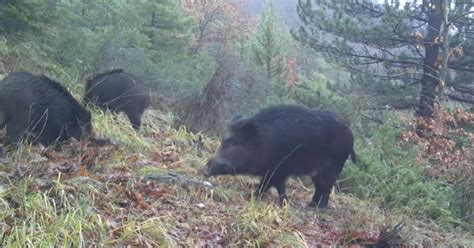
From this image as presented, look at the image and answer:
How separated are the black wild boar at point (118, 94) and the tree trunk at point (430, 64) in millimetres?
9062

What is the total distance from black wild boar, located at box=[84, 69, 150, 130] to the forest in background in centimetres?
50

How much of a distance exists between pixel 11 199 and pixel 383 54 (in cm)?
1510

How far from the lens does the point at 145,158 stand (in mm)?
9016

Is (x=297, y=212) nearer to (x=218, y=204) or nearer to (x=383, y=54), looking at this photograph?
(x=218, y=204)

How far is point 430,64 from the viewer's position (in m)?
18.0

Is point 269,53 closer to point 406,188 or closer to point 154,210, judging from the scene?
point 406,188

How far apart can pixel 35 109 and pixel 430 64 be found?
43.0 ft

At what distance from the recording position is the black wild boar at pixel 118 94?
35.9 feet

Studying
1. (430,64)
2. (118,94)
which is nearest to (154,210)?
(118,94)

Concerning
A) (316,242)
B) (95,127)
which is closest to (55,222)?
(316,242)

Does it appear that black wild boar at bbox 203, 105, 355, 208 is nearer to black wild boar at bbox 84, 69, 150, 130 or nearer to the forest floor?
the forest floor

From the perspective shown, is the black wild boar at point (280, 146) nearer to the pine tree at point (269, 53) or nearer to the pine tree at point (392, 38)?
the pine tree at point (392, 38)

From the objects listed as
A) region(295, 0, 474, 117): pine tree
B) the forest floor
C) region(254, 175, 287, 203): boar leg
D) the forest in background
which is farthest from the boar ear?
region(295, 0, 474, 117): pine tree

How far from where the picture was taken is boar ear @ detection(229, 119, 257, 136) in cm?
798
